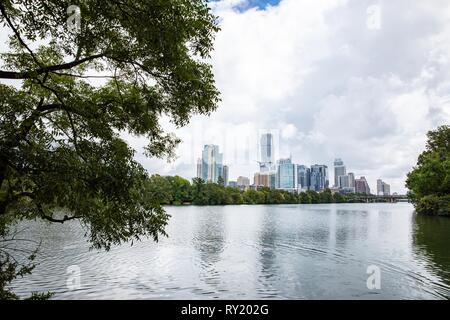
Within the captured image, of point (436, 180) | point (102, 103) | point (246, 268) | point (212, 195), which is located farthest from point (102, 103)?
point (212, 195)

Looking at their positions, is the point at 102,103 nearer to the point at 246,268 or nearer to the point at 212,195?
the point at 246,268

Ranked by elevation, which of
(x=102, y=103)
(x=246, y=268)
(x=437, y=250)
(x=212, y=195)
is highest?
(x=102, y=103)

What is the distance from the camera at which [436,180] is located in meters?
61.5

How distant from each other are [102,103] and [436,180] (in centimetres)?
6834

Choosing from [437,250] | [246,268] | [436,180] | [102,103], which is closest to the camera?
[102,103]

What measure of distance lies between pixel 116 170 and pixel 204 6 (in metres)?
3.42

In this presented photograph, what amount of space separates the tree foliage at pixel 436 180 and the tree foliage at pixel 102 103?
62.2 meters

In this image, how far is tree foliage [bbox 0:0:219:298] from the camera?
5.19 metres

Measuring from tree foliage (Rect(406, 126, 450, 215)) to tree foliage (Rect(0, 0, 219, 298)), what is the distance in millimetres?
62165

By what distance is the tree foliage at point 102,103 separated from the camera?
519cm

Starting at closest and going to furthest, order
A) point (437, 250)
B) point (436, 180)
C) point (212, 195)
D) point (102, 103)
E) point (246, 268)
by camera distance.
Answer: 1. point (102, 103)
2. point (246, 268)
3. point (437, 250)
4. point (436, 180)
5. point (212, 195)

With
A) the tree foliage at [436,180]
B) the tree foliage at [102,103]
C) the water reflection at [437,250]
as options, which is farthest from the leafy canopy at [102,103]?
the tree foliage at [436,180]

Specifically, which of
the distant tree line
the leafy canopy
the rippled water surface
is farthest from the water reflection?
the distant tree line
